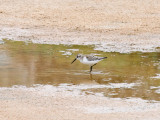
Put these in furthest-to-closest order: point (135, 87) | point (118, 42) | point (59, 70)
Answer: point (118, 42) < point (59, 70) < point (135, 87)

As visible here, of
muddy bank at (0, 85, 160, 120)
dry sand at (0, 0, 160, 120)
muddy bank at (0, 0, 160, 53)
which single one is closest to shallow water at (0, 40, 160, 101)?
muddy bank at (0, 85, 160, 120)

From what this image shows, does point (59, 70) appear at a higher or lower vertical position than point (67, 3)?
lower

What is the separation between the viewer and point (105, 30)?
1884cm

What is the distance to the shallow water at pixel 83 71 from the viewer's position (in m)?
10.8

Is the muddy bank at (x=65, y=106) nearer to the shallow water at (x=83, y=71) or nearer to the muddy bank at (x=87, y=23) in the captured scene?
the shallow water at (x=83, y=71)

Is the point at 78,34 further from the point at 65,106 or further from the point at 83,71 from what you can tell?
the point at 65,106

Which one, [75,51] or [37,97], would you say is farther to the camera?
[75,51]

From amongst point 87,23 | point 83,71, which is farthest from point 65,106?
point 87,23

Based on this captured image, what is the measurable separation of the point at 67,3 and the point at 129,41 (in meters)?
5.14

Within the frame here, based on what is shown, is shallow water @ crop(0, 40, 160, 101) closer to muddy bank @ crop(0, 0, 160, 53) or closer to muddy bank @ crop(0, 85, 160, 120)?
muddy bank @ crop(0, 85, 160, 120)

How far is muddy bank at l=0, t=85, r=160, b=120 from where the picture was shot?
336 inches

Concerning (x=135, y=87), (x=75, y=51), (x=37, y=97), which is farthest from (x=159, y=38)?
(x=37, y=97)

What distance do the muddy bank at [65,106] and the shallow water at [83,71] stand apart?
504 mm

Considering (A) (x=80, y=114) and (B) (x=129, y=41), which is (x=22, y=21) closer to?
(B) (x=129, y=41)
